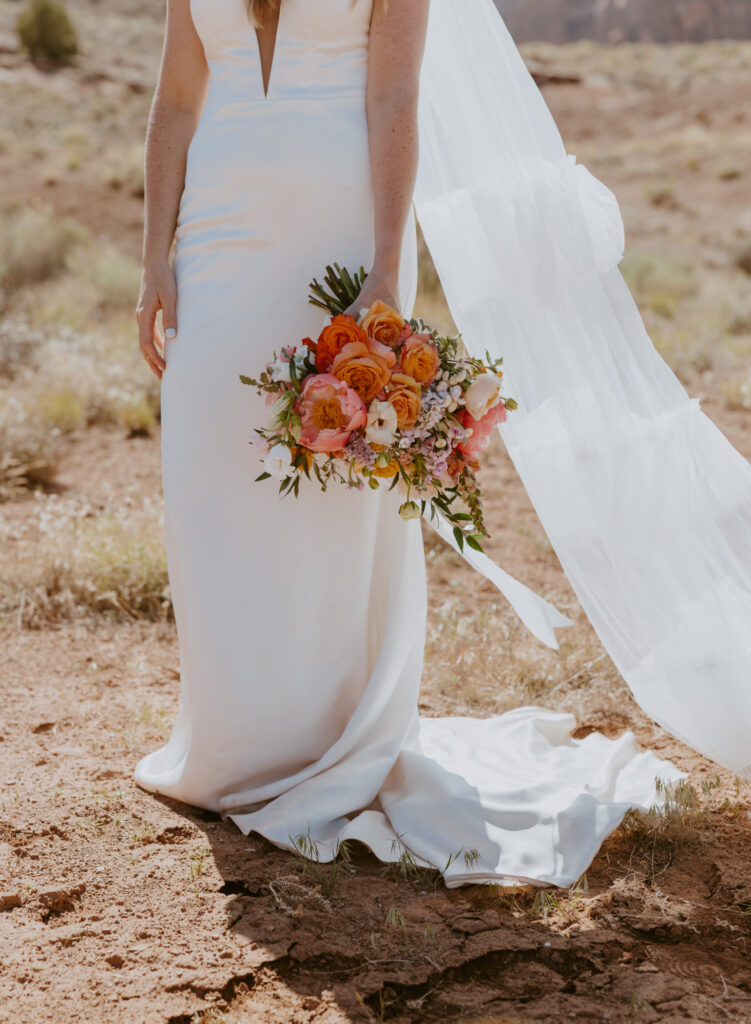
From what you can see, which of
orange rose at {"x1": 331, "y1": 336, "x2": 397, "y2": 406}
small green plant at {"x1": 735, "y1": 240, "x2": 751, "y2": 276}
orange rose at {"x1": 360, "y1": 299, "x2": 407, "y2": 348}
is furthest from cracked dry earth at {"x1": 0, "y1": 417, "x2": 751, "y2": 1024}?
small green plant at {"x1": 735, "y1": 240, "x2": 751, "y2": 276}

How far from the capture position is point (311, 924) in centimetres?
234

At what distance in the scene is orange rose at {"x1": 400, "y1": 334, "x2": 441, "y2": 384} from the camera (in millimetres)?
2312

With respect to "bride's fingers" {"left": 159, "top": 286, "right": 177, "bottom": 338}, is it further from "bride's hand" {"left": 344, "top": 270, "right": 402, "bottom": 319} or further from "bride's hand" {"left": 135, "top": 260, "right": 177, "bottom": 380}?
"bride's hand" {"left": 344, "top": 270, "right": 402, "bottom": 319}

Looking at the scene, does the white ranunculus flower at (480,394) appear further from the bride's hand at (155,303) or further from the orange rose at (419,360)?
the bride's hand at (155,303)

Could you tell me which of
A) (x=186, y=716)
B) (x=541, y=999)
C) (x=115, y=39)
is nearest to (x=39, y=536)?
(x=186, y=716)

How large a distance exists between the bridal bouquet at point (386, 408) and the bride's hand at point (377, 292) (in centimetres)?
9

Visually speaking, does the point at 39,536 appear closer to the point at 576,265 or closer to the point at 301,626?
the point at 301,626

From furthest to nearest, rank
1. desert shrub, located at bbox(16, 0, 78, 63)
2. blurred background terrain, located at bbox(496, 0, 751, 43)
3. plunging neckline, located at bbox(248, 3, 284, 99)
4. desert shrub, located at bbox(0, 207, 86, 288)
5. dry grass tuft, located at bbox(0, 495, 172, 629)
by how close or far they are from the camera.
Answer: blurred background terrain, located at bbox(496, 0, 751, 43)
desert shrub, located at bbox(16, 0, 78, 63)
desert shrub, located at bbox(0, 207, 86, 288)
dry grass tuft, located at bbox(0, 495, 172, 629)
plunging neckline, located at bbox(248, 3, 284, 99)

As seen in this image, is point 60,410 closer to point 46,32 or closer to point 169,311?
point 169,311

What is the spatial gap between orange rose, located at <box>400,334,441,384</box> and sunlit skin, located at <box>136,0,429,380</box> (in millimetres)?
262

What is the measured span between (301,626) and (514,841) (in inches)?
30.3

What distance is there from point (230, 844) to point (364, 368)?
1281mm

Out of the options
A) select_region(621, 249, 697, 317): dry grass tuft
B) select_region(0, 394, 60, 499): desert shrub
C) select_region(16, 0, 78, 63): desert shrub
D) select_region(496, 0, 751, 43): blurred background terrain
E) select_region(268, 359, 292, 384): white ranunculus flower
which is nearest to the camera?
select_region(268, 359, 292, 384): white ranunculus flower

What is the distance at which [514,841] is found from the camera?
8.77 feet
